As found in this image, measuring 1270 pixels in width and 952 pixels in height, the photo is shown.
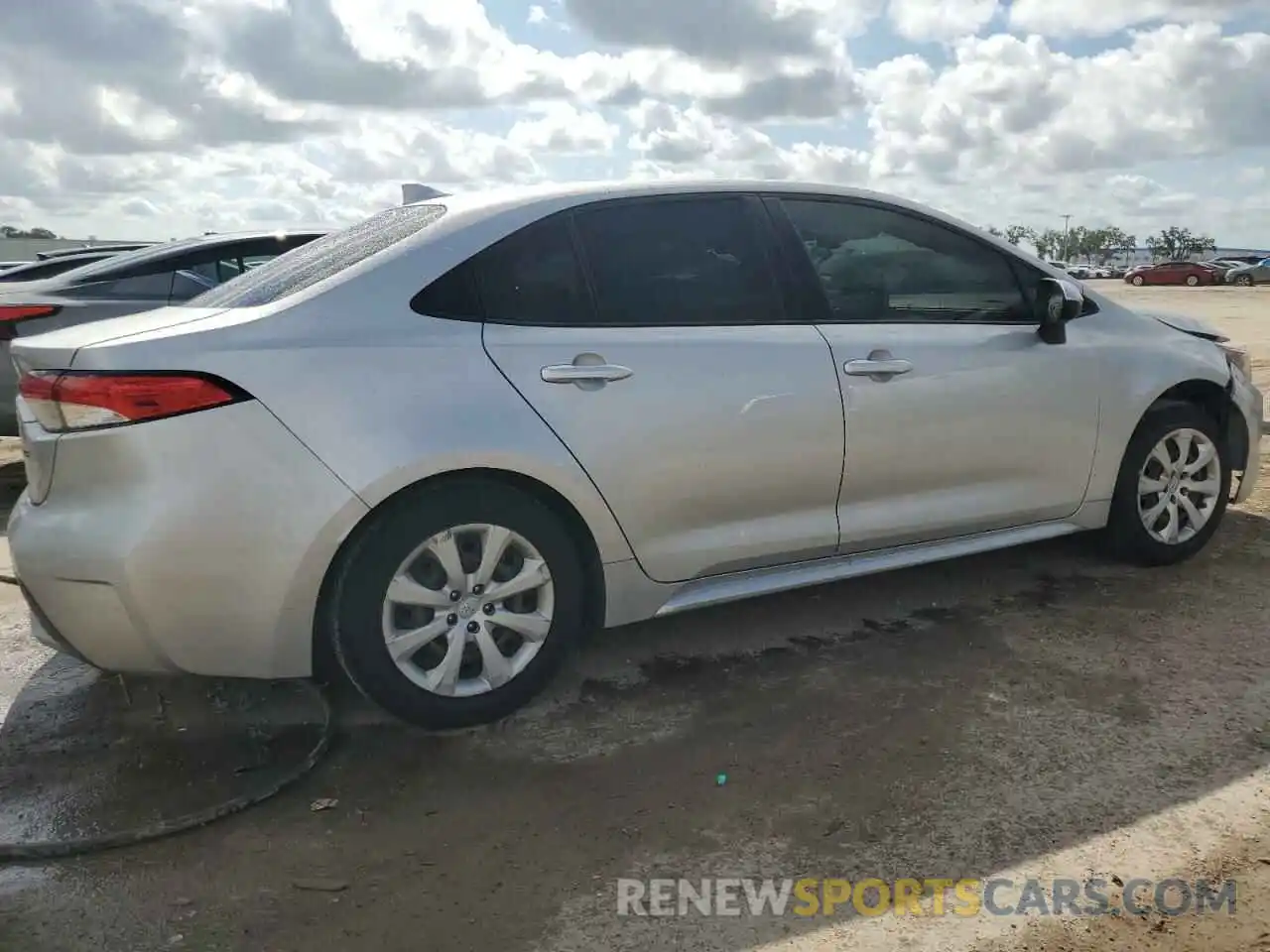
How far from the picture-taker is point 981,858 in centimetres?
248

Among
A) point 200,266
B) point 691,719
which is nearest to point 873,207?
point 691,719

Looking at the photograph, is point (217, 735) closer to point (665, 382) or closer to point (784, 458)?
point (665, 382)

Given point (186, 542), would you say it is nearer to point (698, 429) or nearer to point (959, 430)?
point (698, 429)

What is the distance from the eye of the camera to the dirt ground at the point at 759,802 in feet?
7.47

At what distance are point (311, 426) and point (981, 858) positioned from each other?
78.8 inches

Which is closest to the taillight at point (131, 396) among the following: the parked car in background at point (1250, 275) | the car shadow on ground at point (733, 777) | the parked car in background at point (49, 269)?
the car shadow on ground at point (733, 777)

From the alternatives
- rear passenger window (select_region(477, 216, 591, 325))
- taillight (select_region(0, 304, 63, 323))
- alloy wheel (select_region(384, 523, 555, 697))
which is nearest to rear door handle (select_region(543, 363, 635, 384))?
rear passenger window (select_region(477, 216, 591, 325))

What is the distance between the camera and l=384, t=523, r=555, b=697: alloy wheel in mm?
2986

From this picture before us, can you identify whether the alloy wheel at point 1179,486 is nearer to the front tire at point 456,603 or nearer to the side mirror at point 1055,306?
the side mirror at point 1055,306

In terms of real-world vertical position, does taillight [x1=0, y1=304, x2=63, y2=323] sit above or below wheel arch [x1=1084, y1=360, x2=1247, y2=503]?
above

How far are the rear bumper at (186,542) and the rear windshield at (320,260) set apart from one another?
525 mm

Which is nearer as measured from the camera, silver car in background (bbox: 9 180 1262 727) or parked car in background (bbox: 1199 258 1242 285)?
silver car in background (bbox: 9 180 1262 727)

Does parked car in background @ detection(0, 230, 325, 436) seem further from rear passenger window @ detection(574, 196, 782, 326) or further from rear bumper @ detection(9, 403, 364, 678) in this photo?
rear bumper @ detection(9, 403, 364, 678)

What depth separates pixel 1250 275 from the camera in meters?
46.0
